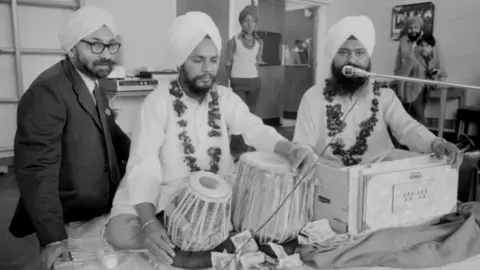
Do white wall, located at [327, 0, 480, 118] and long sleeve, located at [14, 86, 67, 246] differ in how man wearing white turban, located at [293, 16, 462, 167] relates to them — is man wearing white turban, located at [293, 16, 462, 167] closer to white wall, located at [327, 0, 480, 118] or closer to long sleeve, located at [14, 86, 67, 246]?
long sleeve, located at [14, 86, 67, 246]

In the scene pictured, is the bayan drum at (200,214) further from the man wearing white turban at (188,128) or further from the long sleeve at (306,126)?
the long sleeve at (306,126)

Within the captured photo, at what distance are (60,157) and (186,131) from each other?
52 centimetres

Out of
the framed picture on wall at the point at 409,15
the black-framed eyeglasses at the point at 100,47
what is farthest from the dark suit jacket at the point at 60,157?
the framed picture on wall at the point at 409,15

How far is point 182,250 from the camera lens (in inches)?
57.4

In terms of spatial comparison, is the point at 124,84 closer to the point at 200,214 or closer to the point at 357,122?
the point at 357,122

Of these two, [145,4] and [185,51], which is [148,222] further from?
[145,4]

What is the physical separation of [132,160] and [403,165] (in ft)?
3.44

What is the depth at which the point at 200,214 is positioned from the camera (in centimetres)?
140

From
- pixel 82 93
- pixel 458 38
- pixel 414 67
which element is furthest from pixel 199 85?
pixel 458 38

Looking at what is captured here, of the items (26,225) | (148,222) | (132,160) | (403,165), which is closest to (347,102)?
(403,165)

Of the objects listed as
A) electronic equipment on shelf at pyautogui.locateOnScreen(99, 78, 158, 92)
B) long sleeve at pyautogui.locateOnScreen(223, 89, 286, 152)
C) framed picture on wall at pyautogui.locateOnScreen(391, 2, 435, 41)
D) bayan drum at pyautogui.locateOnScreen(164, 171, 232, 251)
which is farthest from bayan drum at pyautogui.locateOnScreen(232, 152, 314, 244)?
framed picture on wall at pyautogui.locateOnScreen(391, 2, 435, 41)

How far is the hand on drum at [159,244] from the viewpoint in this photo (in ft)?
4.52

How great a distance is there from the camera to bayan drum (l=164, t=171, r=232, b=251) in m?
1.40

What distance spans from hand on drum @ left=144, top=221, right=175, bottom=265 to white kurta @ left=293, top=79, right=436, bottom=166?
50.3 inches
